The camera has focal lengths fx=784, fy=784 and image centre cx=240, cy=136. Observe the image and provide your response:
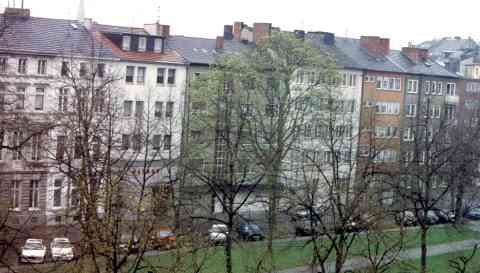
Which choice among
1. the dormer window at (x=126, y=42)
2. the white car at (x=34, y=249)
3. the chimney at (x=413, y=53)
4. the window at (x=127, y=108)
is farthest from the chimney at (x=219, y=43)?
the white car at (x=34, y=249)

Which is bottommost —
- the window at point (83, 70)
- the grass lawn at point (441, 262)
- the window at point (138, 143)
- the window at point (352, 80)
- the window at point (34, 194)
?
the grass lawn at point (441, 262)

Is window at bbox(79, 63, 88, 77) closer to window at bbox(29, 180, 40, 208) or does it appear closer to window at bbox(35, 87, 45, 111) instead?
window at bbox(35, 87, 45, 111)

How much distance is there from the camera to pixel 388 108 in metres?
65.7

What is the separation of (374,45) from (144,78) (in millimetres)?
24044

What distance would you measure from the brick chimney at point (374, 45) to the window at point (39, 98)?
102 feet

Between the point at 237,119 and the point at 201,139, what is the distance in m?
2.51

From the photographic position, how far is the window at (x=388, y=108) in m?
65.1


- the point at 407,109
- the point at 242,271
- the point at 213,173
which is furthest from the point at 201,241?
the point at 407,109

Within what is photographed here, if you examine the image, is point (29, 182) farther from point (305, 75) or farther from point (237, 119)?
point (305, 75)

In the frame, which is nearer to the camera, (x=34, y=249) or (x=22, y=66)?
(x=34, y=249)

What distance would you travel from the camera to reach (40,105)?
46562 mm

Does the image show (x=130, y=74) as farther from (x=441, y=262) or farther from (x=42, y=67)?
(x=441, y=262)

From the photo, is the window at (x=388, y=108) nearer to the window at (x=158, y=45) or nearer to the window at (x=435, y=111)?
the window at (x=435, y=111)

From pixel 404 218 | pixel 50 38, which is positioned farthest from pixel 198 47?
pixel 404 218
